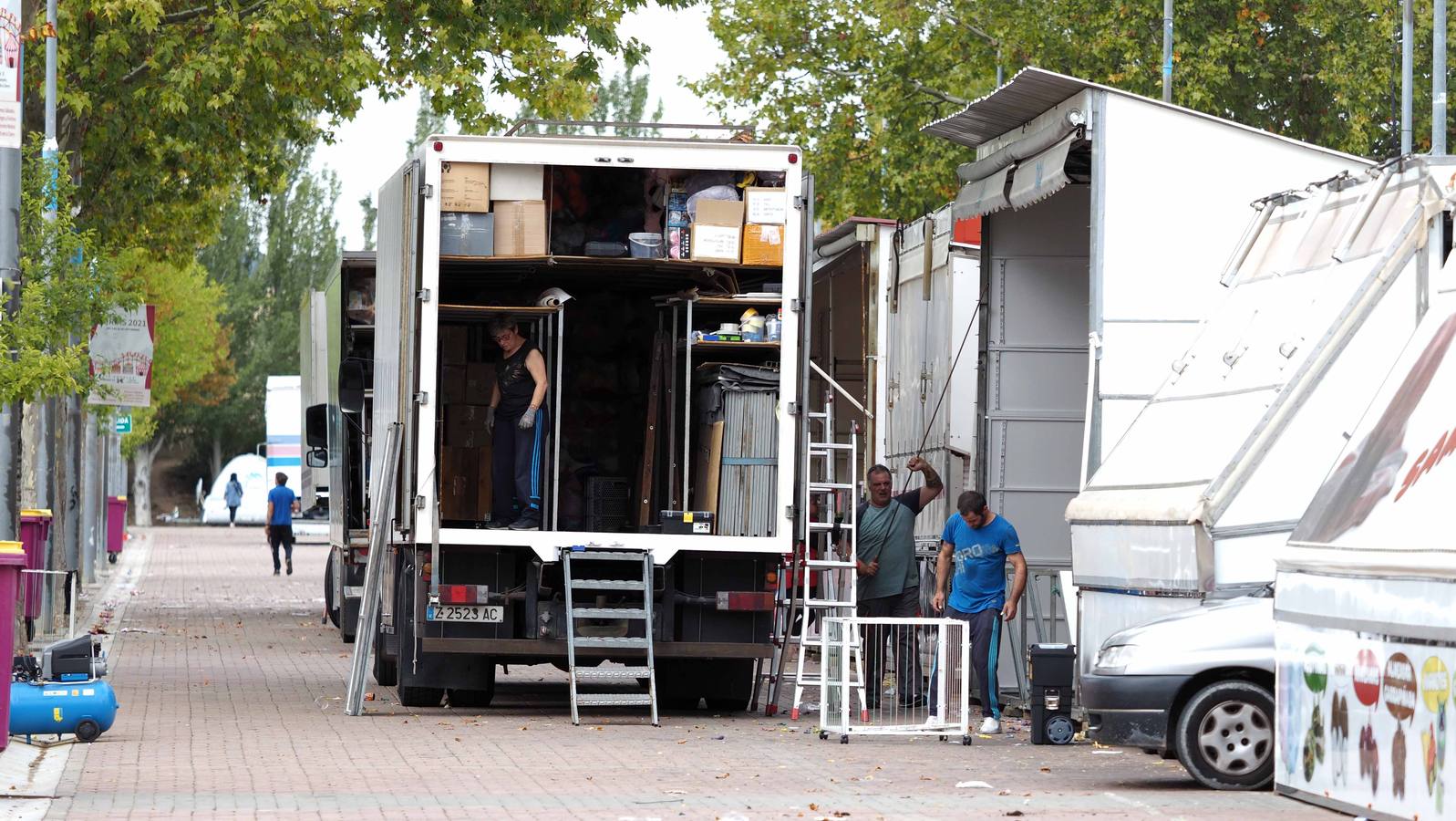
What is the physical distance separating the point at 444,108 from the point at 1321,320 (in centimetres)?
1258

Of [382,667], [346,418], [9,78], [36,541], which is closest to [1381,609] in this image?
[9,78]

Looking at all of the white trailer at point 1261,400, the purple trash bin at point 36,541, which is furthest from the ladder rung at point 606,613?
the purple trash bin at point 36,541

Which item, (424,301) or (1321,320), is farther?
(424,301)

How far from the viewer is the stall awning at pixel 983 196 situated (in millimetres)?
15539

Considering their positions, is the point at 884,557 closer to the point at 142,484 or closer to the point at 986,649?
the point at 986,649

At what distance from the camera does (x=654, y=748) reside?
41.9ft

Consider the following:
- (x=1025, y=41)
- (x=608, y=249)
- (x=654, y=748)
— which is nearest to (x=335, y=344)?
(x=608, y=249)

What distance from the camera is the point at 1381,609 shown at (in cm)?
725

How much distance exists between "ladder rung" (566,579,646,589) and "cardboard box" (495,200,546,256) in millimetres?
2203

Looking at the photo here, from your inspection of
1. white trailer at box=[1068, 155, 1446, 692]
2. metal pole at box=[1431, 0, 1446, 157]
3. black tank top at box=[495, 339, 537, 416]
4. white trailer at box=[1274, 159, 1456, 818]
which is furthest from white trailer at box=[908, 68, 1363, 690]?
white trailer at box=[1274, 159, 1456, 818]

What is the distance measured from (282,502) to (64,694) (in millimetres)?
23927

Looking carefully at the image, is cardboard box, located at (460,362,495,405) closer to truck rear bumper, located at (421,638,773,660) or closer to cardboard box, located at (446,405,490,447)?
cardboard box, located at (446,405,490,447)

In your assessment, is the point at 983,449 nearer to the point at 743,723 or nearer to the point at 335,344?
the point at 743,723

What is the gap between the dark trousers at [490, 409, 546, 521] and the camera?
15.3m
